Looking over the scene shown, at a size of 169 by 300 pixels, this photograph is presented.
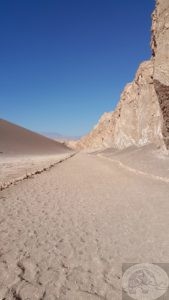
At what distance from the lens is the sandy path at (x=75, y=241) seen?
427cm

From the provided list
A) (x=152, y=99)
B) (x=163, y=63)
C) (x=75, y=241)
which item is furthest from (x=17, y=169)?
(x=152, y=99)

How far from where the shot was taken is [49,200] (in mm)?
10492

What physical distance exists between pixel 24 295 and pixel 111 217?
4391 mm

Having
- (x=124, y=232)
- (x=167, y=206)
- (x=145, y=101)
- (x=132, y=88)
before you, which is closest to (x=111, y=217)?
(x=124, y=232)

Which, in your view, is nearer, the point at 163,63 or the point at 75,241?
the point at 75,241

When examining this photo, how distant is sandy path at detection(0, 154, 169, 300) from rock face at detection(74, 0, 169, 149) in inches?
450

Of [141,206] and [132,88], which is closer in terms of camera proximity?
[141,206]

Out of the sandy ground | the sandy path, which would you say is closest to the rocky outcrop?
A: the sandy ground

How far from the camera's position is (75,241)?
6125mm

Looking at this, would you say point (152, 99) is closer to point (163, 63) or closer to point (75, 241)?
point (163, 63)

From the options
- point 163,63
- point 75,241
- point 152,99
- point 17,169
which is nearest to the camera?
point 75,241

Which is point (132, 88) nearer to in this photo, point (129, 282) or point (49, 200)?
point (49, 200)

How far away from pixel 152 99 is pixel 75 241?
32882 millimetres

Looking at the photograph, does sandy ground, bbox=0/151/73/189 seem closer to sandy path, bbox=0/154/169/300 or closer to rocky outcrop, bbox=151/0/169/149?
sandy path, bbox=0/154/169/300
